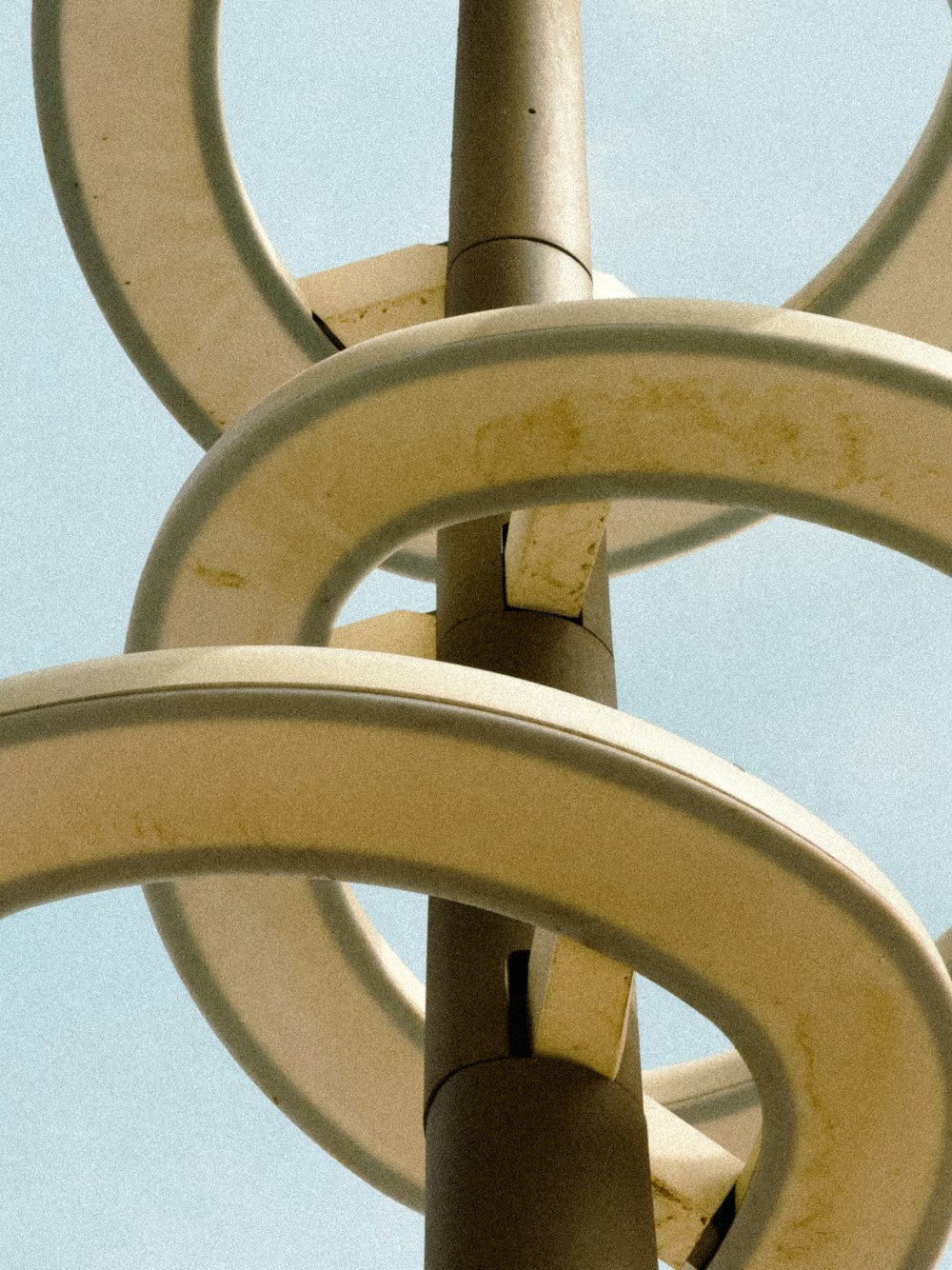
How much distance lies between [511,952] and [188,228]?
4355 mm

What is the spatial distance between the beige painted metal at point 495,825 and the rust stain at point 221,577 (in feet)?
4.92

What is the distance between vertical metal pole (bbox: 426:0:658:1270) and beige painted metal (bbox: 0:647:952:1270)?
465 mm

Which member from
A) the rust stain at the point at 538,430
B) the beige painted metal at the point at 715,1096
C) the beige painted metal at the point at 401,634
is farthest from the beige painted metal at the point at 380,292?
the beige painted metal at the point at 715,1096

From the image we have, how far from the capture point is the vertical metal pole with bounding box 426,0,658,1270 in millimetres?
4406

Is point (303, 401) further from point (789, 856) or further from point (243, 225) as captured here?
point (243, 225)

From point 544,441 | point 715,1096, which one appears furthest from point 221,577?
point 715,1096

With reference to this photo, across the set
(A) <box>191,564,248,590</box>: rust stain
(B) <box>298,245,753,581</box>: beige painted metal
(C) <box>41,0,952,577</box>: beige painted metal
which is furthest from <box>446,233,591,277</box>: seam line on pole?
(A) <box>191,564,248,590</box>: rust stain

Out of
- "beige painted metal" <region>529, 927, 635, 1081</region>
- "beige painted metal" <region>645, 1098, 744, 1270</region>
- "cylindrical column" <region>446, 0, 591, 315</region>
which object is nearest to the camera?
"beige painted metal" <region>529, 927, 635, 1081</region>

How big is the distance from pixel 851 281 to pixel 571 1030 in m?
4.71

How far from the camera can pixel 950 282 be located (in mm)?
8586

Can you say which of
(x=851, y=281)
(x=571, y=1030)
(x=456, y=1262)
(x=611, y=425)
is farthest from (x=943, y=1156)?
(x=851, y=281)

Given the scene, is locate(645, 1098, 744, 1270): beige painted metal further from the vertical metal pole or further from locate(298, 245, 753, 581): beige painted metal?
locate(298, 245, 753, 581): beige painted metal

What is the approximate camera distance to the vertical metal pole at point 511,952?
14.5ft

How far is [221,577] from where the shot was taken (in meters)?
5.78
